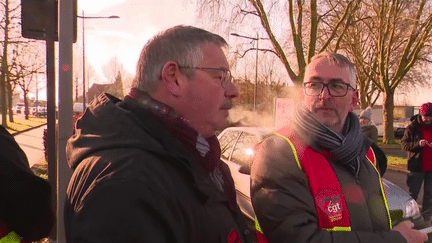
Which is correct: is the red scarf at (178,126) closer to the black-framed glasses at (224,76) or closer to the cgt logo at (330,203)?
the black-framed glasses at (224,76)

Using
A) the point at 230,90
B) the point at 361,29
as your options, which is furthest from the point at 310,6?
the point at 230,90

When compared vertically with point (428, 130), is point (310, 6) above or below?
above

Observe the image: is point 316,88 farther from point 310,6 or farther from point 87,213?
point 310,6

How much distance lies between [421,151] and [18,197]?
5779 mm

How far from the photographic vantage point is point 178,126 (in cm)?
118

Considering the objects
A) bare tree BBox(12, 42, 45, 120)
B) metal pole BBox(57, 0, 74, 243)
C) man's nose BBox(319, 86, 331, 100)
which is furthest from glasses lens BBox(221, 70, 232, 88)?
bare tree BBox(12, 42, 45, 120)

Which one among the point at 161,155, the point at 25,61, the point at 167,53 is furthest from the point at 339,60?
the point at 25,61

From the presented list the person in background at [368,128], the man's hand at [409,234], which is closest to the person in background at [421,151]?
the person in background at [368,128]

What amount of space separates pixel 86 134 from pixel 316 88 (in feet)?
4.46

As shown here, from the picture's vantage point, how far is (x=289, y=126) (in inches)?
81.0

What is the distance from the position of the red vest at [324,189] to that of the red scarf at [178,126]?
2.28ft

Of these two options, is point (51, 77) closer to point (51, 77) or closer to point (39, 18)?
point (51, 77)

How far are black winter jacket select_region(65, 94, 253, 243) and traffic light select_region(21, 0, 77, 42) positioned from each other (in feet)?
8.82

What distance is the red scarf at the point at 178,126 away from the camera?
1.17m
